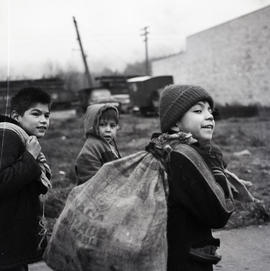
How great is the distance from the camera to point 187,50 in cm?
2920

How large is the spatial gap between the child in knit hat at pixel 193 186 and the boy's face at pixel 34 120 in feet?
2.75

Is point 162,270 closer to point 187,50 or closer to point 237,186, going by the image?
point 237,186

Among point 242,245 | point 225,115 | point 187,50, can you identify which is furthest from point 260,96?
point 242,245

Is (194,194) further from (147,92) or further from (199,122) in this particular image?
(147,92)

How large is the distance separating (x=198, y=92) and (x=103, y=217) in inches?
27.9

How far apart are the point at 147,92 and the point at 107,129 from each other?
890 inches

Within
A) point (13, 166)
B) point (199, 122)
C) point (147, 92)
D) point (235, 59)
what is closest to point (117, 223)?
point (199, 122)

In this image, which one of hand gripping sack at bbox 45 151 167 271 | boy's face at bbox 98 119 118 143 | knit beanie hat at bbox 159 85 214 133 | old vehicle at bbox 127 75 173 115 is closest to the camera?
hand gripping sack at bbox 45 151 167 271

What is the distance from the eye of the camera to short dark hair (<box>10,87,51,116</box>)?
248 cm

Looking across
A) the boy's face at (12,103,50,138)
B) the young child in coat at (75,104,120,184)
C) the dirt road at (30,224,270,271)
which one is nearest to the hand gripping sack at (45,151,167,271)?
the boy's face at (12,103,50,138)

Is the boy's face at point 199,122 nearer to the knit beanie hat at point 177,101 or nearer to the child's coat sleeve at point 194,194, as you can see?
the knit beanie hat at point 177,101

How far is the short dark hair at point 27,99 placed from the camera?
2.48 meters

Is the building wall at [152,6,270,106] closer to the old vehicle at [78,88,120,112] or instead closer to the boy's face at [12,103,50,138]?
the old vehicle at [78,88,120,112]

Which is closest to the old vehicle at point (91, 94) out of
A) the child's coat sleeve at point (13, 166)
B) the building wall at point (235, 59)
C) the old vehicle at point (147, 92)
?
the old vehicle at point (147, 92)
